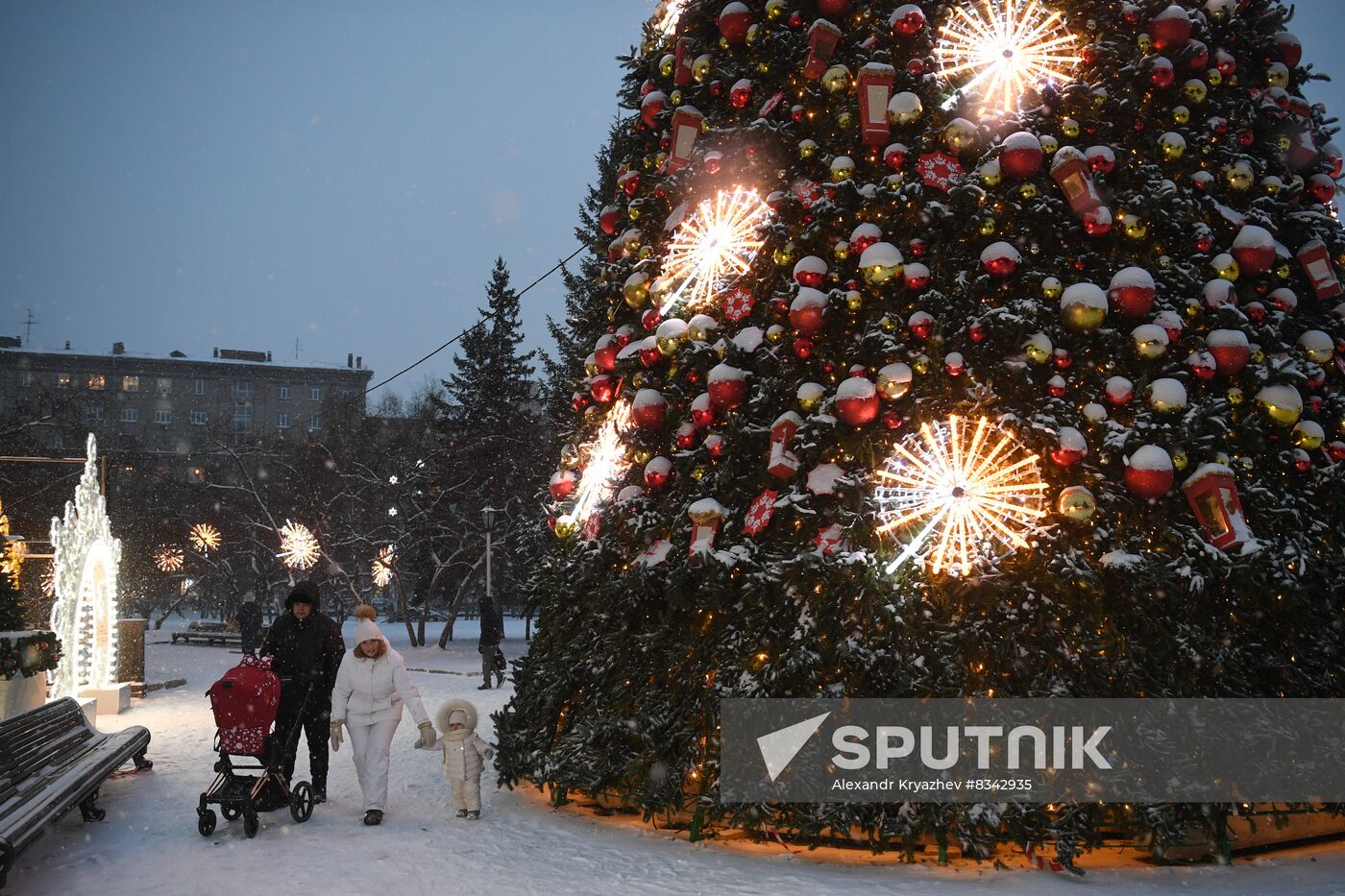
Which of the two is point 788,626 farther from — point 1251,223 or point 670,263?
point 1251,223

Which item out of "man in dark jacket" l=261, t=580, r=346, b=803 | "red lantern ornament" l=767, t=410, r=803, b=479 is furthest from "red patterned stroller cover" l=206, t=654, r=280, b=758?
"red lantern ornament" l=767, t=410, r=803, b=479

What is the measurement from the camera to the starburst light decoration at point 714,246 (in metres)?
7.77

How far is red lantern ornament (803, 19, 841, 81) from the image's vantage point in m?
7.43

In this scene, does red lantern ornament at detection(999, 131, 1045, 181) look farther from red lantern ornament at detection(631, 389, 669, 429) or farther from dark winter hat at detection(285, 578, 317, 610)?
dark winter hat at detection(285, 578, 317, 610)

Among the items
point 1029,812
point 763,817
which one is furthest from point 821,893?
point 1029,812

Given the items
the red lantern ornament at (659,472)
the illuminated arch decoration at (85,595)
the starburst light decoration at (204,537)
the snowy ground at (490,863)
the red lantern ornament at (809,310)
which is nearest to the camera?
the snowy ground at (490,863)

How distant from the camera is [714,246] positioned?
797 cm

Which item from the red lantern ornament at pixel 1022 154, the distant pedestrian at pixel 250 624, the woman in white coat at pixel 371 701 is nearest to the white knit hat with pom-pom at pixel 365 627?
the woman in white coat at pixel 371 701

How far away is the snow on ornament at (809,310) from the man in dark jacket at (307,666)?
4.95 metres

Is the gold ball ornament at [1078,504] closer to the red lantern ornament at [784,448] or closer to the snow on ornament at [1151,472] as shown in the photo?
the snow on ornament at [1151,472]

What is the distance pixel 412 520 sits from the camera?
34.1 meters

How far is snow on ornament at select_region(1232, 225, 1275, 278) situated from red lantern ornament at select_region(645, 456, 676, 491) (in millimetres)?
4461

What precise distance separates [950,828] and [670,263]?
4.79m

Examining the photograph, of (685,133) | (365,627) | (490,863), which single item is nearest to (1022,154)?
(685,133)
